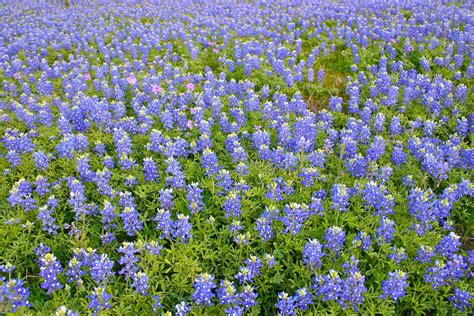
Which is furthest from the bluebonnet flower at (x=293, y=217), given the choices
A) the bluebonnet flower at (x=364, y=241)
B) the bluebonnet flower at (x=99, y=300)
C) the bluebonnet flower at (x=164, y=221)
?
the bluebonnet flower at (x=99, y=300)

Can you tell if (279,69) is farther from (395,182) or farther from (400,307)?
(400,307)

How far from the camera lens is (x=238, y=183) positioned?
4.55 m

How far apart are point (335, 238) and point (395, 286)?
0.65m

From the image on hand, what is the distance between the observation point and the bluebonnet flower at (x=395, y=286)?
139 inches

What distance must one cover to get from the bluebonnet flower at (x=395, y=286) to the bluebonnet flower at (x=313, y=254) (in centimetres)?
59

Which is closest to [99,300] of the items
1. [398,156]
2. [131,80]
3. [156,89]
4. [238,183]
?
[238,183]

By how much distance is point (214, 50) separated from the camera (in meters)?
8.99

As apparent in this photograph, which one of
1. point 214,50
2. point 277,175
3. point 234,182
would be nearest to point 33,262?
point 234,182

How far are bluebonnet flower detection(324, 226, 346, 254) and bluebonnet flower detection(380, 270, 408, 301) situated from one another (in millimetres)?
533

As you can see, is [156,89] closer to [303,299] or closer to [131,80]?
[131,80]

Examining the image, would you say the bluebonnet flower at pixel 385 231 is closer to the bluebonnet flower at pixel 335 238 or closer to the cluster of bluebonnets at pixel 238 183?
the cluster of bluebonnets at pixel 238 183

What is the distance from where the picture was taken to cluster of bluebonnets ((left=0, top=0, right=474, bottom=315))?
3648mm

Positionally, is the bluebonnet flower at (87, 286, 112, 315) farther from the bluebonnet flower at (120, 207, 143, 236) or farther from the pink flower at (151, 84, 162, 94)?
the pink flower at (151, 84, 162, 94)

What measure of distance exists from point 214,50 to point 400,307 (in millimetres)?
6701
